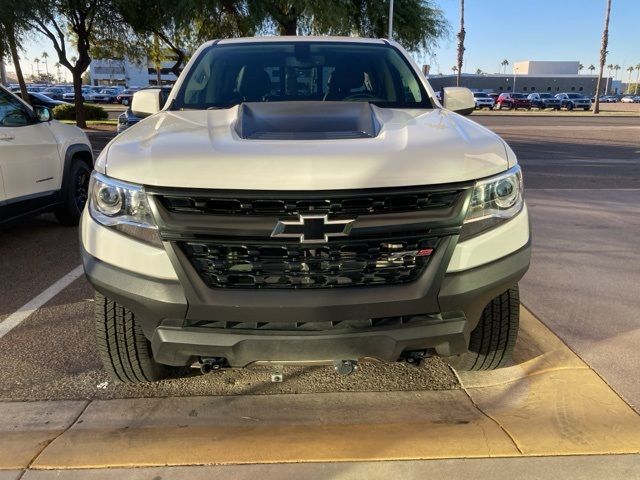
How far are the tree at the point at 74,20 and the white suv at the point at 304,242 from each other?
17298 mm

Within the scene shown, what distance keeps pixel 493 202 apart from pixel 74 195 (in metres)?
5.33

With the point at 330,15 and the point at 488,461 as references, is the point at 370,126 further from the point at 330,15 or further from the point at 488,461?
the point at 330,15

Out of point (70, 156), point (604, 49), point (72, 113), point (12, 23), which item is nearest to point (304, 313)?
point (70, 156)

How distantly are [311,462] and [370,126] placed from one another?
157 centimetres

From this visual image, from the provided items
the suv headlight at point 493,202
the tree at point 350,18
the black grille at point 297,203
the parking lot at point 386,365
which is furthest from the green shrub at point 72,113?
the suv headlight at point 493,202

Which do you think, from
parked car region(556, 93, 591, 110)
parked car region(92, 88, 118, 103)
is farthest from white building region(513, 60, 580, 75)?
parked car region(92, 88, 118, 103)

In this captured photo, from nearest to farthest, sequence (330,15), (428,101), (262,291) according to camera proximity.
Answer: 1. (262,291)
2. (428,101)
3. (330,15)

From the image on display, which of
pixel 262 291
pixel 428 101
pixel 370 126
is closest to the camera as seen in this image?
pixel 262 291

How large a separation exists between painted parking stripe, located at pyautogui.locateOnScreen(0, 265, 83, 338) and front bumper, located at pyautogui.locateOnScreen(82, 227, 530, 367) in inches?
75.4

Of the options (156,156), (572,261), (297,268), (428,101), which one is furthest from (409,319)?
(572,261)

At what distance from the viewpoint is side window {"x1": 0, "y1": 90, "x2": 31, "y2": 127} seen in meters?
5.26

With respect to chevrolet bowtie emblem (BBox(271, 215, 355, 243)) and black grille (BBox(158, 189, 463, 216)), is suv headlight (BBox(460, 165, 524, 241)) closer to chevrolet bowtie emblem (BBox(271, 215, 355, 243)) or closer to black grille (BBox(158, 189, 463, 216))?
black grille (BBox(158, 189, 463, 216))

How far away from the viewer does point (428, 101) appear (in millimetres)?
3648

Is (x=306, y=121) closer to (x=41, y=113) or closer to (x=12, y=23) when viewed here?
(x=41, y=113)
